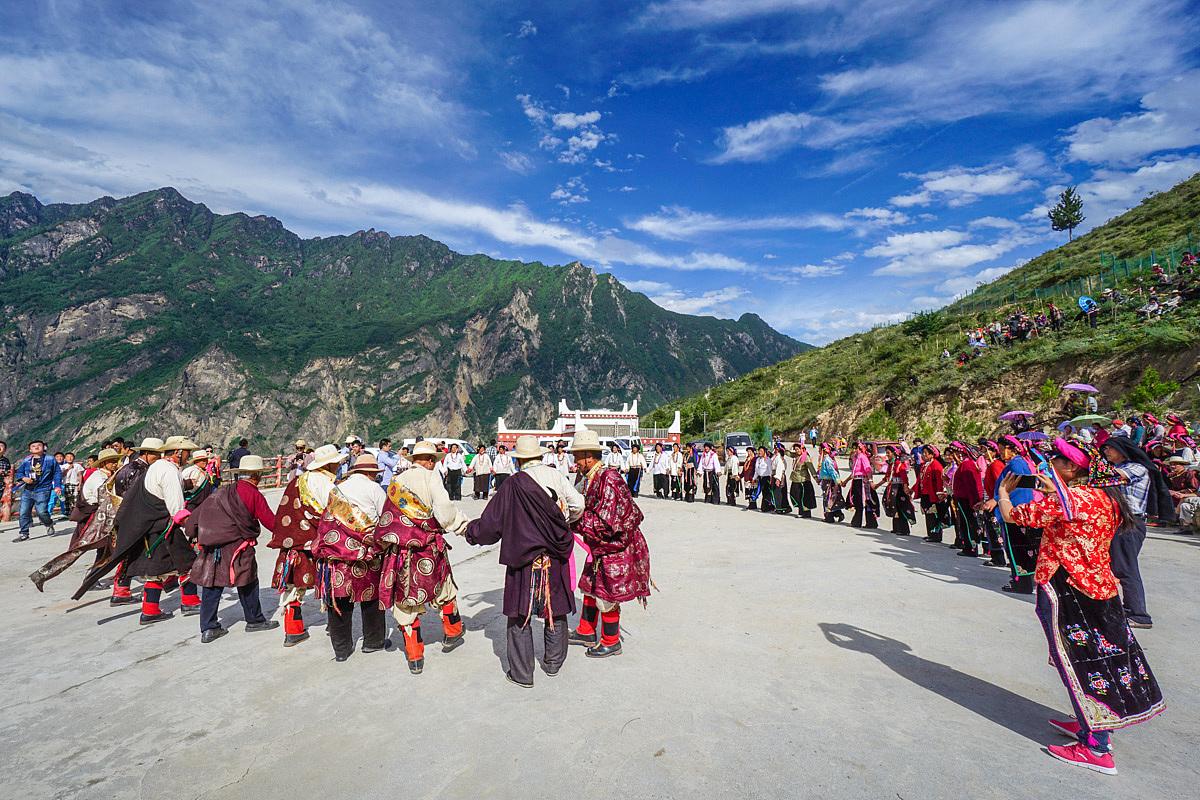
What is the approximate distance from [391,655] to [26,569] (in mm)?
7756

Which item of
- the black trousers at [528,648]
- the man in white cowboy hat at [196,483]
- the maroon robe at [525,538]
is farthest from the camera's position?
the man in white cowboy hat at [196,483]

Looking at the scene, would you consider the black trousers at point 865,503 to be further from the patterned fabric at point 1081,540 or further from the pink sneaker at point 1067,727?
the patterned fabric at point 1081,540

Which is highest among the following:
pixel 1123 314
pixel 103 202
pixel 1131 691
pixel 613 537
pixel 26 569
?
pixel 103 202

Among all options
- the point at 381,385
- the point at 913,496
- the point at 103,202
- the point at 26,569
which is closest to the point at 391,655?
the point at 26,569

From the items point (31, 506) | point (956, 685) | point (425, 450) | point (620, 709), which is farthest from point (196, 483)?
point (956, 685)

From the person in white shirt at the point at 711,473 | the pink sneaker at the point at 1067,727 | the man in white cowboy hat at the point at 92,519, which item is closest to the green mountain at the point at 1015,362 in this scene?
the person in white shirt at the point at 711,473

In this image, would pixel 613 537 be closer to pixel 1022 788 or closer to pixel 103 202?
pixel 1022 788

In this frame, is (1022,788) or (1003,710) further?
(1003,710)

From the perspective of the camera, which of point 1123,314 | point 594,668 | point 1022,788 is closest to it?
point 1022,788

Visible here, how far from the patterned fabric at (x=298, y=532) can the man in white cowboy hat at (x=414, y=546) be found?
0.86m

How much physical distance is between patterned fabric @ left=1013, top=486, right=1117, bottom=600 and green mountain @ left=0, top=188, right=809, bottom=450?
12660cm

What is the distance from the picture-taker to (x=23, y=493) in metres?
11.0

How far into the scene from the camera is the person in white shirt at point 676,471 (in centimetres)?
1775

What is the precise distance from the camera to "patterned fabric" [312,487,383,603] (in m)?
4.77
